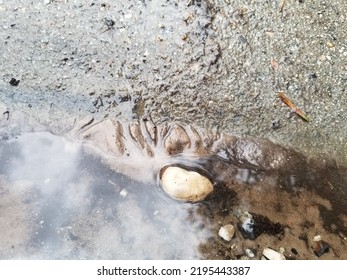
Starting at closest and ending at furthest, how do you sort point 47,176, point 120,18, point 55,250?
point 55,250, point 47,176, point 120,18

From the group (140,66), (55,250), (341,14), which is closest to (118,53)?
(140,66)

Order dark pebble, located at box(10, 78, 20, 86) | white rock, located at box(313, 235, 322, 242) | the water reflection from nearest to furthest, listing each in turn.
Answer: the water reflection, white rock, located at box(313, 235, 322, 242), dark pebble, located at box(10, 78, 20, 86)

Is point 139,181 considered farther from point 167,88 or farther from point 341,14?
point 341,14

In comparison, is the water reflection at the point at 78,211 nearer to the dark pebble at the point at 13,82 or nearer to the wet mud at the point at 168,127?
the wet mud at the point at 168,127

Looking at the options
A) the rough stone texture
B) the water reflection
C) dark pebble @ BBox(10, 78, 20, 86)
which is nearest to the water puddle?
the water reflection

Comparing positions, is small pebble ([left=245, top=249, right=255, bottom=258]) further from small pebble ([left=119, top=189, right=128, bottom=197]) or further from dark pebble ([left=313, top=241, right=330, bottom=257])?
small pebble ([left=119, top=189, right=128, bottom=197])

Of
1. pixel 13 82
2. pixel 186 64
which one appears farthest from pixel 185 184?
pixel 13 82
